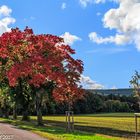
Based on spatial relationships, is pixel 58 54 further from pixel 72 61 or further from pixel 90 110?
pixel 90 110

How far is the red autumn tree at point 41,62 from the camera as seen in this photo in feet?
153

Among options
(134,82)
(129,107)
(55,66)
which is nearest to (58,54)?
(55,66)

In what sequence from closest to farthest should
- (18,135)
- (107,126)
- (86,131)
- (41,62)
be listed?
(18,135), (86,131), (41,62), (107,126)

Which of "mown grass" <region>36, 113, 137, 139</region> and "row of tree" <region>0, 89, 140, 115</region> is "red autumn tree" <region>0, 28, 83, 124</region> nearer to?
"mown grass" <region>36, 113, 137, 139</region>

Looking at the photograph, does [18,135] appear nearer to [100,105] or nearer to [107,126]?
[107,126]

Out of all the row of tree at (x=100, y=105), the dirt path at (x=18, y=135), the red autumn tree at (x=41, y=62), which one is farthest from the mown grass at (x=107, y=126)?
the row of tree at (x=100, y=105)

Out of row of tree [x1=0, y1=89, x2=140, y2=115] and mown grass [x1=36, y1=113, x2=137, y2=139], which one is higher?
row of tree [x1=0, y1=89, x2=140, y2=115]

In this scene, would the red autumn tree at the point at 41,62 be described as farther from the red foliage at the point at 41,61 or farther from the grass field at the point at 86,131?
the grass field at the point at 86,131

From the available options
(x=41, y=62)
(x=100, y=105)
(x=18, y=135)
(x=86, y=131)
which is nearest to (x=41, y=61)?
(x=41, y=62)

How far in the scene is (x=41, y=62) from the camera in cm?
4631

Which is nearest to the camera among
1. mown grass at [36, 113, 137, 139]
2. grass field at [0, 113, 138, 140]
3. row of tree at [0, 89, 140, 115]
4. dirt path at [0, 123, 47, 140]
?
dirt path at [0, 123, 47, 140]

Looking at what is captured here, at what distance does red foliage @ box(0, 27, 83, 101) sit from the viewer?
46.7 metres

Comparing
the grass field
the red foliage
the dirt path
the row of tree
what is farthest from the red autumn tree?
the row of tree

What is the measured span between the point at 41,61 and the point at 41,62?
0.10 meters
